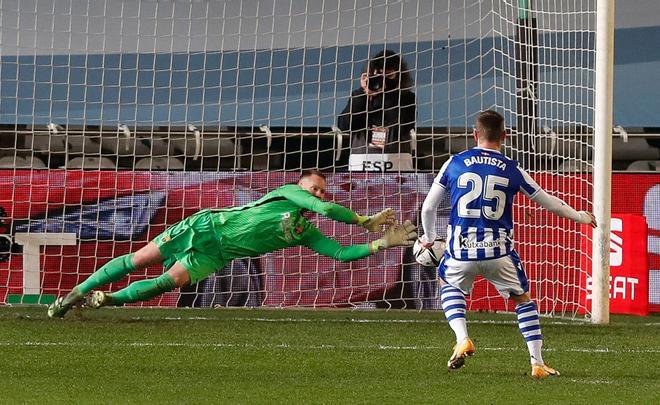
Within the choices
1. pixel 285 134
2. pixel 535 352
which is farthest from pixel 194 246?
pixel 535 352

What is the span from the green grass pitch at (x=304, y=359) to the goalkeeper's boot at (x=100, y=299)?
0.20 meters

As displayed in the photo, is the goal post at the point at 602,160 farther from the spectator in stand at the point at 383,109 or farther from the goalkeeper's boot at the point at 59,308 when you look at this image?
the goalkeeper's boot at the point at 59,308

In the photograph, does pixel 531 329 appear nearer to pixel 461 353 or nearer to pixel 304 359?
pixel 461 353

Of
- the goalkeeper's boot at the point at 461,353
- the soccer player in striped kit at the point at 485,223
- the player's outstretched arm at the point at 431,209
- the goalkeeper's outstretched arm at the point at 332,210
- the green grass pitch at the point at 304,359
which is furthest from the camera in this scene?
the goalkeeper's outstretched arm at the point at 332,210

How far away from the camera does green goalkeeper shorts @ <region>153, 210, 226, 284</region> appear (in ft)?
34.3

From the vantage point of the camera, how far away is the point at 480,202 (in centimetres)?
743

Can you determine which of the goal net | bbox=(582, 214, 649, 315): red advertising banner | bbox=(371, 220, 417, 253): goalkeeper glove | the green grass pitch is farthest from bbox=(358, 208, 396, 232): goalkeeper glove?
bbox=(582, 214, 649, 315): red advertising banner

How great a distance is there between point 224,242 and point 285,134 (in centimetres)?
213

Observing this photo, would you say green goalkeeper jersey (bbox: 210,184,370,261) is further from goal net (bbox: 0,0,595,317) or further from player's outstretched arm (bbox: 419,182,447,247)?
player's outstretched arm (bbox: 419,182,447,247)

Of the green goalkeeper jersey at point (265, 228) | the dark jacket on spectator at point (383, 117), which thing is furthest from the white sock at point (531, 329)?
the dark jacket on spectator at point (383, 117)

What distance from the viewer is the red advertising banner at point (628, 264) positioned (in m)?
11.6

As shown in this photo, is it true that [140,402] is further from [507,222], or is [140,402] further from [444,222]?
[444,222]

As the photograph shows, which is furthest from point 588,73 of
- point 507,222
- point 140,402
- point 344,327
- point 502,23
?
point 140,402

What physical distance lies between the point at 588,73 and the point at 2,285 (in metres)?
5.67
